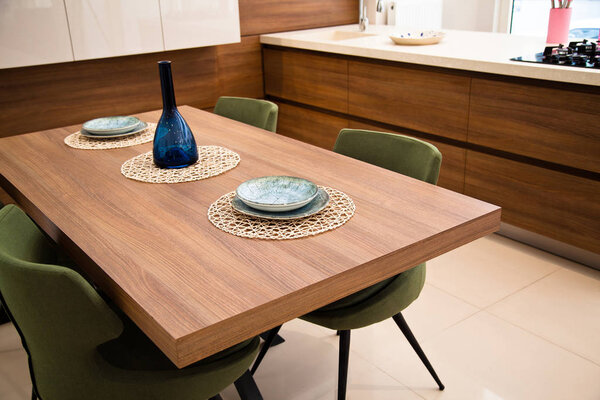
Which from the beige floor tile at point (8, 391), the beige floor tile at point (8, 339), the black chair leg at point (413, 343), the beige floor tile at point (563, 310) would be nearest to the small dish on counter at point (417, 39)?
the beige floor tile at point (563, 310)

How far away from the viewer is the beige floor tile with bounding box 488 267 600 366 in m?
2.17

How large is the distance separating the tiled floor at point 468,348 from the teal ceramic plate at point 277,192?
0.78 meters

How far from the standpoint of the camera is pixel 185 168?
1.87 m

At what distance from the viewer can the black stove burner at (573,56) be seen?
250 cm

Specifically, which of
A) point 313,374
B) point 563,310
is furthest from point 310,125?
point 313,374

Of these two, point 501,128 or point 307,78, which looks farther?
point 307,78

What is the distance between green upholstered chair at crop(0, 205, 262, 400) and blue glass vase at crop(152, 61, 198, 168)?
0.49 metres

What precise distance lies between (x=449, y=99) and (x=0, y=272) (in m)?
2.36

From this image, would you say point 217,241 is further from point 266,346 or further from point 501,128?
point 501,128

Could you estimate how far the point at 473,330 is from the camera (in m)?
2.25

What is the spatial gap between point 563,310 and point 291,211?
57.2 inches

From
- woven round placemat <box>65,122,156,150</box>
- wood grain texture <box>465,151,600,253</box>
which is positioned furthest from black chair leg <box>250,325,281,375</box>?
wood grain texture <box>465,151,600,253</box>

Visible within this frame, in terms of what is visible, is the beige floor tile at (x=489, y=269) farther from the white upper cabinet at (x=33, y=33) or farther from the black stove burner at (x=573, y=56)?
the white upper cabinet at (x=33, y=33)

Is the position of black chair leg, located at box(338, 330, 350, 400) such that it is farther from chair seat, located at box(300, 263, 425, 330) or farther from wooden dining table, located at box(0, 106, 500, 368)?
wooden dining table, located at box(0, 106, 500, 368)
